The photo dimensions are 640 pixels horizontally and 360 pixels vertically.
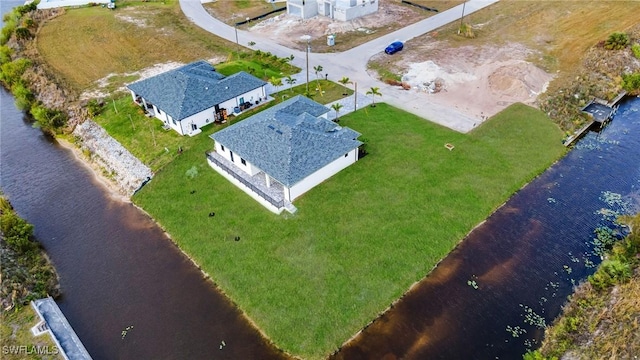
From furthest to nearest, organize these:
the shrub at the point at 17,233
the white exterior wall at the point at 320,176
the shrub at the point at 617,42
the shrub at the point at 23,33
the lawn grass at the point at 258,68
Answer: the shrub at the point at 23,33 < the shrub at the point at 617,42 < the lawn grass at the point at 258,68 < the white exterior wall at the point at 320,176 < the shrub at the point at 17,233

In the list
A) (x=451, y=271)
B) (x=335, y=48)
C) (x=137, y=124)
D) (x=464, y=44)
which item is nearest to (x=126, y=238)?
(x=137, y=124)

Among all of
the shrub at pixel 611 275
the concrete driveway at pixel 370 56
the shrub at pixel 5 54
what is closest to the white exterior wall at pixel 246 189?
the concrete driveway at pixel 370 56

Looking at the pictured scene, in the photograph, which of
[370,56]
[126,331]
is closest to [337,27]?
[370,56]

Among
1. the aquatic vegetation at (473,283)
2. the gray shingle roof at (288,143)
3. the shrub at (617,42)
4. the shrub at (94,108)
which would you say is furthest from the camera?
the shrub at (617,42)

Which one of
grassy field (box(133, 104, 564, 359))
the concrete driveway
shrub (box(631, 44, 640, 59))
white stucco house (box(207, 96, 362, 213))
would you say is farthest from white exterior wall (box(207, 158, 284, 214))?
shrub (box(631, 44, 640, 59))

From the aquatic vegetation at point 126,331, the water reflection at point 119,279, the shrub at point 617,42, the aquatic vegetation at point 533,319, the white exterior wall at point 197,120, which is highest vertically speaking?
the shrub at point 617,42

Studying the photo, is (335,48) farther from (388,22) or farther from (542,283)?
(542,283)

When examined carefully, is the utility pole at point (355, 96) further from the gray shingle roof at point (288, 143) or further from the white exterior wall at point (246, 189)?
the white exterior wall at point (246, 189)
